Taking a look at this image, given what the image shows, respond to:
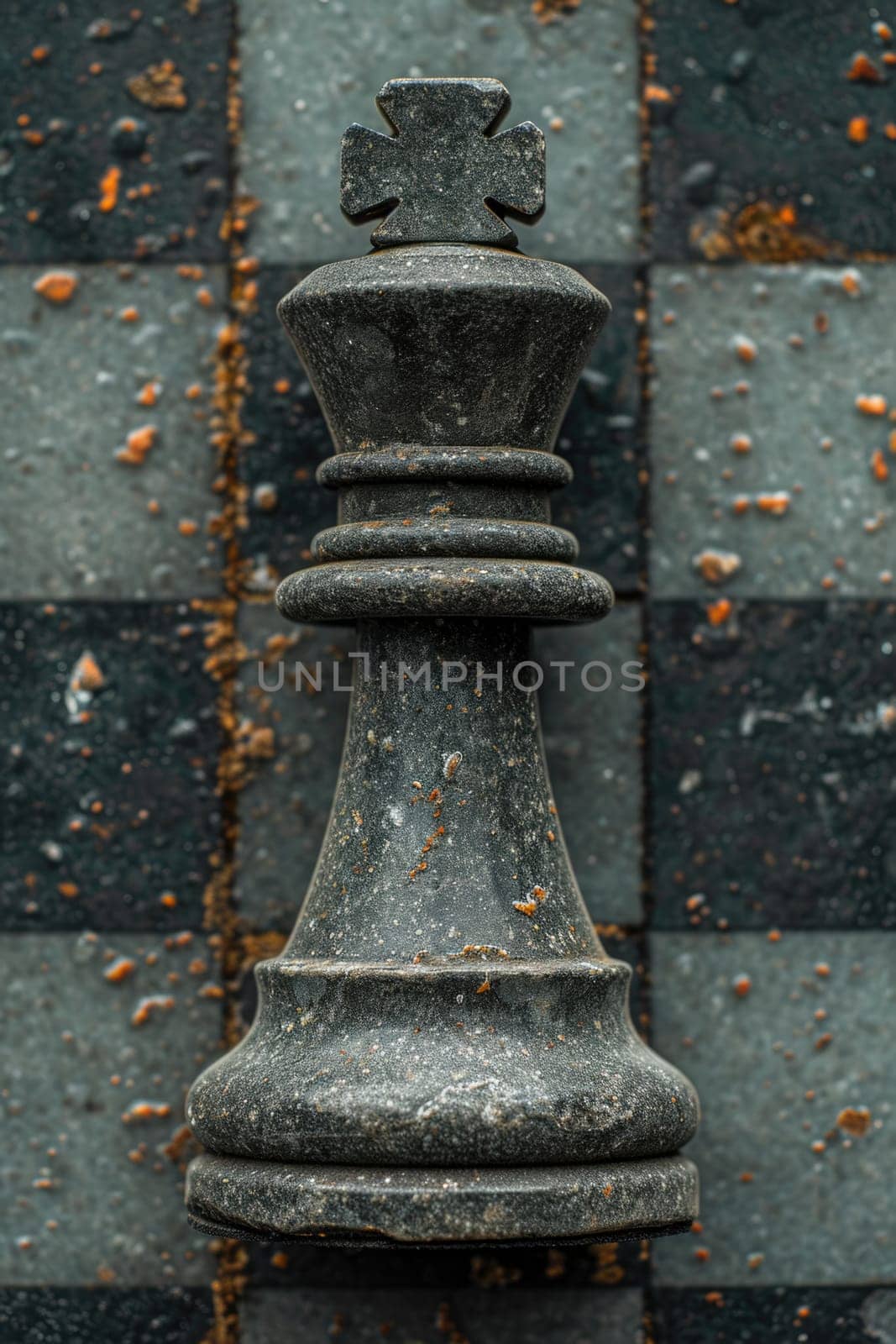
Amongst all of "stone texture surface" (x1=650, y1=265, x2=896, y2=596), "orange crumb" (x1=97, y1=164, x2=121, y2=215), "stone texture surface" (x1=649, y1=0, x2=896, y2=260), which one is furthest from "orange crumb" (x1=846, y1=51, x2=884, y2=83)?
"orange crumb" (x1=97, y1=164, x2=121, y2=215)

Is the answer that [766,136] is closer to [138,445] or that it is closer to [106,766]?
[138,445]

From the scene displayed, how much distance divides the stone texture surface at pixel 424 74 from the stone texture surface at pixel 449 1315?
1029mm

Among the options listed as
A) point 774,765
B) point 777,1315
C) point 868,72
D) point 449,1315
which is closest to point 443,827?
point 774,765

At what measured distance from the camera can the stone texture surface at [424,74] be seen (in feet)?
4.85

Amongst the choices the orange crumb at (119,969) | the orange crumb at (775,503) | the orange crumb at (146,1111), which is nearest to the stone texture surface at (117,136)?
the orange crumb at (775,503)

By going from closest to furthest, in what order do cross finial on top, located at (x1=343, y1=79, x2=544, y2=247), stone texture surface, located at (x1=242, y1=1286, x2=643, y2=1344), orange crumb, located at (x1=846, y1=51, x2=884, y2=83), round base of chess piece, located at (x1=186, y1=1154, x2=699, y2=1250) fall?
1. round base of chess piece, located at (x1=186, y1=1154, x2=699, y2=1250)
2. cross finial on top, located at (x1=343, y1=79, x2=544, y2=247)
3. stone texture surface, located at (x1=242, y1=1286, x2=643, y2=1344)
4. orange crumb, located at (x1=846, y1=51, x2=884, y2=83)

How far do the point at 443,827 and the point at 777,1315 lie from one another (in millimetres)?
641

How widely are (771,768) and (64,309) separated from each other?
2.82 ft

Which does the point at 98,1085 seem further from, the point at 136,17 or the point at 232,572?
the point at 136,17

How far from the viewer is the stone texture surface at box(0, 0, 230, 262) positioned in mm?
1491

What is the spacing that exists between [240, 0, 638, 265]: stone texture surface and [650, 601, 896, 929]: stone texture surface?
16.7 inches

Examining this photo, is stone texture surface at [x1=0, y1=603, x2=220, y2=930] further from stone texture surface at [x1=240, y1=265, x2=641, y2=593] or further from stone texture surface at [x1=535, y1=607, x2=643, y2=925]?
stone texture surface at [x1=535, y1=607, x2=643, y2=925]

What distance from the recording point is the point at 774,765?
4.80 ft

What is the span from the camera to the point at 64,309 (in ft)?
4.89
